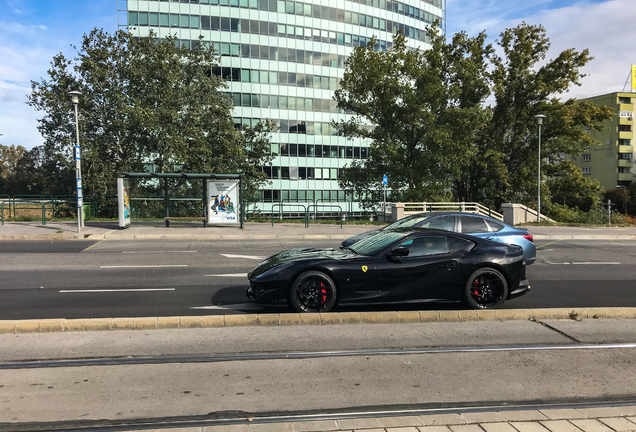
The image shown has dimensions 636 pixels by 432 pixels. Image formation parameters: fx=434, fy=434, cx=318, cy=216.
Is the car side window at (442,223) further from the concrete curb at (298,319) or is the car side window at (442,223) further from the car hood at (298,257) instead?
the car hood at (298,257)

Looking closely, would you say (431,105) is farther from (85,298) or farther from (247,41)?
(247,41)

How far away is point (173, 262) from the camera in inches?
466

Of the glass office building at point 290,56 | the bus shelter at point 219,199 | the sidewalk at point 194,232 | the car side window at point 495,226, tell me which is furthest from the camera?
the glass office building at point 290,56

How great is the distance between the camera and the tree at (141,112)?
24.6m

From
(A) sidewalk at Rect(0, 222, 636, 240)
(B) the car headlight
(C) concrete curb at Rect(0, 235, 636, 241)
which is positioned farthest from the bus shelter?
(B) the car headlight

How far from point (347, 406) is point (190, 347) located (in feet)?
7.49

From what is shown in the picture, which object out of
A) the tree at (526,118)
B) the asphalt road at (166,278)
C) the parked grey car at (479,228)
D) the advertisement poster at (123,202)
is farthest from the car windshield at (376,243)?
the tree at (526,118)

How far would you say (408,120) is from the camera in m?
29.0

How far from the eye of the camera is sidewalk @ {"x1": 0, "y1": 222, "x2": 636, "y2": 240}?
1677 centimetres

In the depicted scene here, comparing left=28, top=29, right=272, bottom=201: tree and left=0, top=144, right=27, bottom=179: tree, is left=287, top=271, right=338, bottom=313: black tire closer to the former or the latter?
left=28, top=29, right=272, bottom=201: tree

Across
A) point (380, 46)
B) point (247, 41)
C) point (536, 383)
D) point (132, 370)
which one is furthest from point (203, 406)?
point (380, 46)

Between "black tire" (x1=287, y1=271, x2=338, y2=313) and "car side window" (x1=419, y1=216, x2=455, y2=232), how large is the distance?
14.8 ft

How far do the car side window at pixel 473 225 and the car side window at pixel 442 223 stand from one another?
280 mm

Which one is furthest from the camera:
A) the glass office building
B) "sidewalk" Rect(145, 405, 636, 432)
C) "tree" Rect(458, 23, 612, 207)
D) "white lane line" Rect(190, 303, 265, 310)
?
the glass office building
